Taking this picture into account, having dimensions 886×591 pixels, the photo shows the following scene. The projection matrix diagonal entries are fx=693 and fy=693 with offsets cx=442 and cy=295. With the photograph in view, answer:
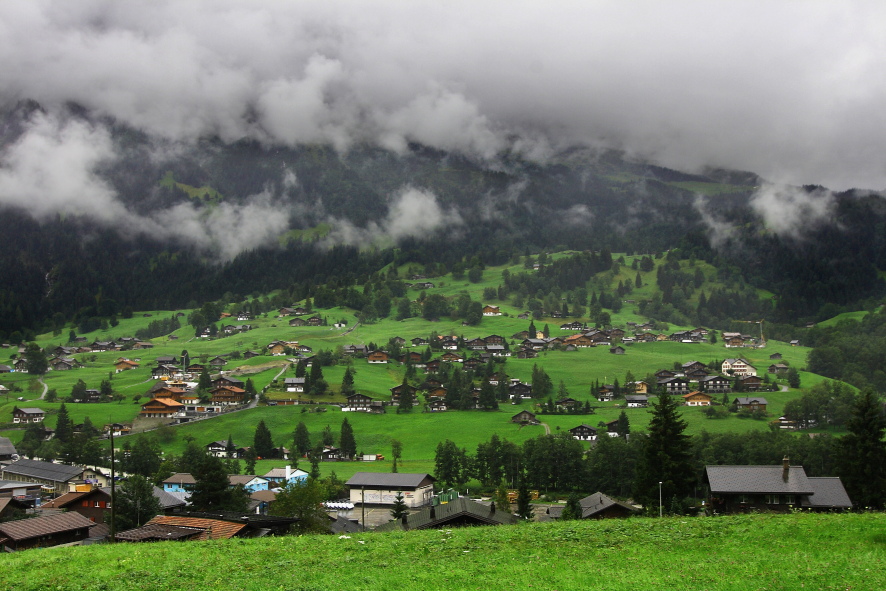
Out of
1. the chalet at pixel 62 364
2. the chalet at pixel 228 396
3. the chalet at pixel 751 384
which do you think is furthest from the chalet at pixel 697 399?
the chalet at pixel 62 364

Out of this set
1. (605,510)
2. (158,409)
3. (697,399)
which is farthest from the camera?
(697,399)

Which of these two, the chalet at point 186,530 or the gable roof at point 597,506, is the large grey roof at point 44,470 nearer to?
the chalet at point 186,530

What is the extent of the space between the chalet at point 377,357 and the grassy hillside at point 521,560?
128m

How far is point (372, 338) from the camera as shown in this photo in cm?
17500

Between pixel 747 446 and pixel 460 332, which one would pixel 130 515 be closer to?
pixel 747 446

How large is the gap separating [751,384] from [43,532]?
118 m

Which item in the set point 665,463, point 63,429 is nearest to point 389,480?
point 665,463

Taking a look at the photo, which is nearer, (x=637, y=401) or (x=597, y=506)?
(x=597, y=506)

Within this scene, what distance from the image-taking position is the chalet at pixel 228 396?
12531cm

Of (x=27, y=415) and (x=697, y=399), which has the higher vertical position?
(x=27, y=415)

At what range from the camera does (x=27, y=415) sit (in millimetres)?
111188

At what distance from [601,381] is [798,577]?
118649 mm

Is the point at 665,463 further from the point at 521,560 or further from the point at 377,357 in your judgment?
the point at 377,357

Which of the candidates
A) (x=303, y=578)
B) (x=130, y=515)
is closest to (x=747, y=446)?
(x=130, y=515)
